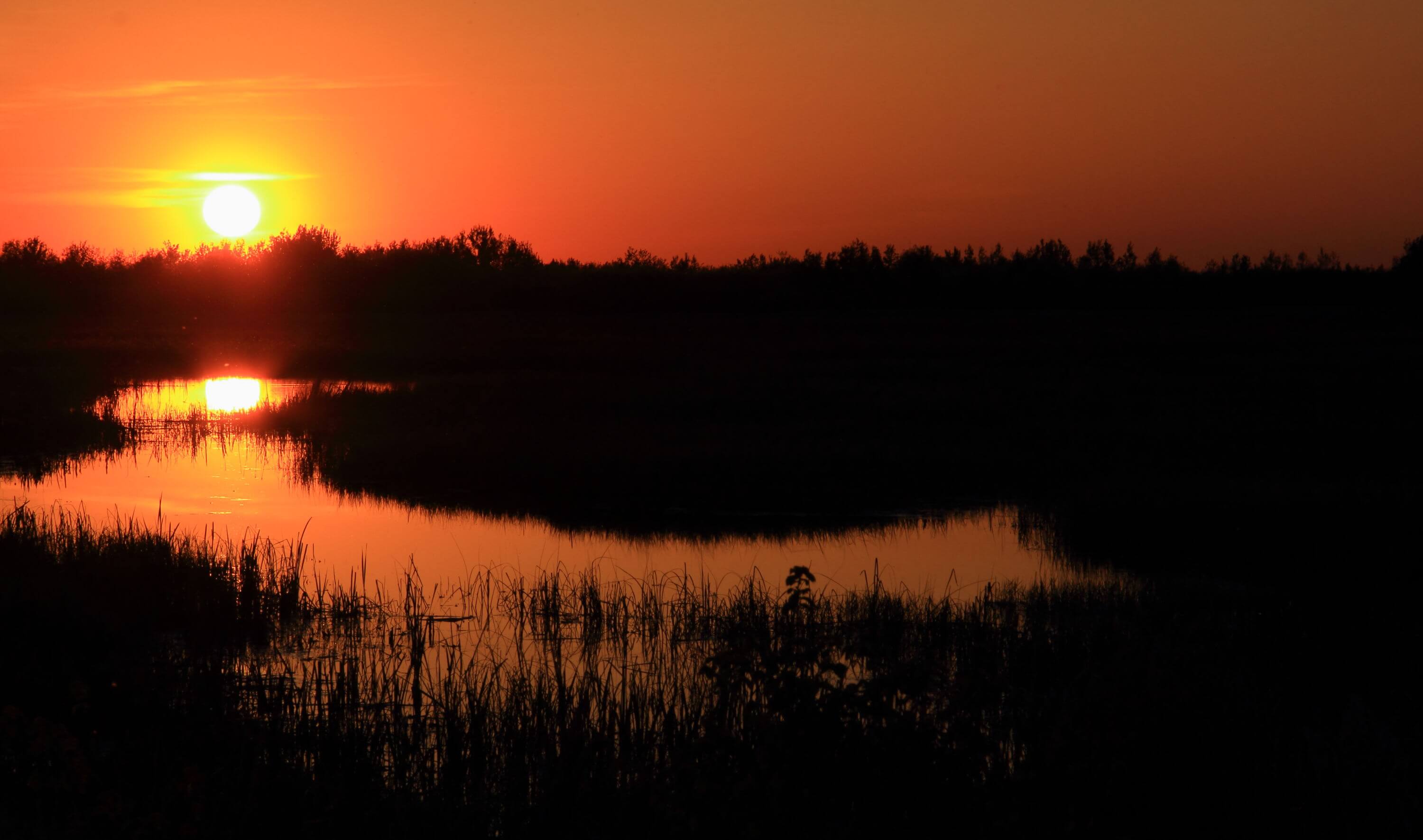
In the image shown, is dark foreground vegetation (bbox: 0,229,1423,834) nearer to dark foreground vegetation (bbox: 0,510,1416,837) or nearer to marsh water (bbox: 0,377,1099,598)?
dark foreground vegetation (bbox: 0,510,1416,837)

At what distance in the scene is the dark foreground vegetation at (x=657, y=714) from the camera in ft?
18.3

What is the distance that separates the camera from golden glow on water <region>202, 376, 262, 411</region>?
32344mm

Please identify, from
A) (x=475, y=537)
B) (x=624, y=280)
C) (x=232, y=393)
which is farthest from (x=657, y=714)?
(x=624, y=280)

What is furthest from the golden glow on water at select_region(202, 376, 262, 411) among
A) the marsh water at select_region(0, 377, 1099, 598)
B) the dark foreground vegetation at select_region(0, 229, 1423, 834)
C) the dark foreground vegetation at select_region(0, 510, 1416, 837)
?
the dark foreground vegetation at select_region(0, 510, 1416, 837)

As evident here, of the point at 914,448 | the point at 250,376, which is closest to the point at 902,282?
the point at 250,376

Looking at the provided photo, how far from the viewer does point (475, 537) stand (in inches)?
631

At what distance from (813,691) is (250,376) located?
41.5 meters

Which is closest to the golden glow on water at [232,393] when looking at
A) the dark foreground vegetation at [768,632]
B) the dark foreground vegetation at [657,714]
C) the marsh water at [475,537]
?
the dark foreground vegetation at [768,632]

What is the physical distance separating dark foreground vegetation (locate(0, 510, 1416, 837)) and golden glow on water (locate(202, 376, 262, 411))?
70.6 feet

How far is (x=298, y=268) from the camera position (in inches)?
3110

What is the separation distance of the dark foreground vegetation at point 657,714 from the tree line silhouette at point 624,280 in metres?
53.8

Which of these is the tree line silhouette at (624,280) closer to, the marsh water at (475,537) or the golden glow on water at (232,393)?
the golden glow on water at (232,393)

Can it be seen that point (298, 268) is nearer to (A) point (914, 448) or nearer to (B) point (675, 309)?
(B) point (675, 309)

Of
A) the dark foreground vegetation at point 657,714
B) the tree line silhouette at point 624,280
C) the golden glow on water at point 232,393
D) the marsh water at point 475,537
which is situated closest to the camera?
the dark foreground vegetation at point 657,714
